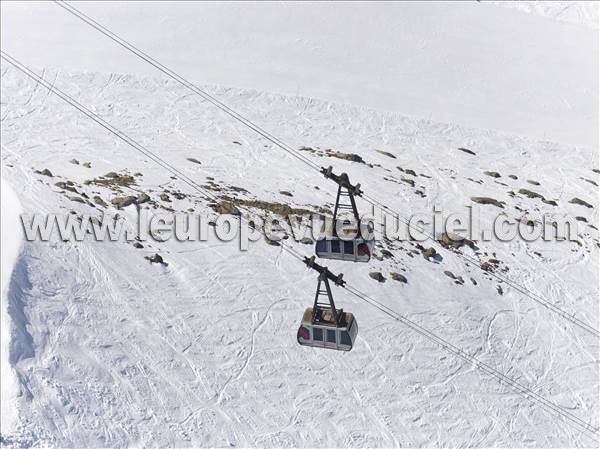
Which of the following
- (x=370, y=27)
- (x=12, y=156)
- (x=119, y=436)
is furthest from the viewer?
(x=370, y=27)

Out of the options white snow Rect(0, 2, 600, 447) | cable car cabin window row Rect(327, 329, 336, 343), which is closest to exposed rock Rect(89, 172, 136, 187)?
white snow Rect(0, 2, 600, 447)

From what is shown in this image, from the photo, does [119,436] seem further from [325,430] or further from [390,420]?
[390,420]

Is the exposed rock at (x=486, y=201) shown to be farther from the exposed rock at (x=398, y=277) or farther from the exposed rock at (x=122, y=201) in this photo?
the exposed rock at (x=122, y=201)

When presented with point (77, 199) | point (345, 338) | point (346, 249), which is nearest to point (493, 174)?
point (77, 199)

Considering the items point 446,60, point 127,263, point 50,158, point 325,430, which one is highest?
point 446,60

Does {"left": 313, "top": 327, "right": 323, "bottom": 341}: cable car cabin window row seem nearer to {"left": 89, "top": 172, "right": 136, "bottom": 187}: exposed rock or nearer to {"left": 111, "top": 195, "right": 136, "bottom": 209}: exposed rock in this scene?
{"left": 111, "top": 195, "right": 136, "bottom": 209}: exposed rock

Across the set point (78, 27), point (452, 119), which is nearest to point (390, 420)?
point (452, 119)
